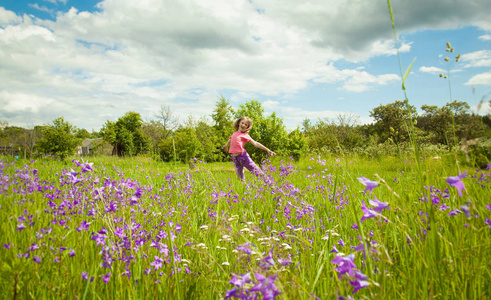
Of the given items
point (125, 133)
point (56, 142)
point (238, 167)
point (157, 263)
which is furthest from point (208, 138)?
point (157, 263)

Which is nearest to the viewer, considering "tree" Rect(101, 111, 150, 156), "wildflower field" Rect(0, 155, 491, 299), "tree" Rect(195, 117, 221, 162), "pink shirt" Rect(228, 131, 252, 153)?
"wildflower field" Rect(0, 155, 491, 299)

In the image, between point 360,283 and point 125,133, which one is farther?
point 125,133

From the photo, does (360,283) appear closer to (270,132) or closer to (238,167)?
(238,167)

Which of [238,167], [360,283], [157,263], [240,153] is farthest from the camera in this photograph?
[238,167]

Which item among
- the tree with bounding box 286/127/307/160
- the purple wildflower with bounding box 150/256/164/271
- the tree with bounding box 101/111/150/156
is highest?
the tree with bounding box 101/111/150/156

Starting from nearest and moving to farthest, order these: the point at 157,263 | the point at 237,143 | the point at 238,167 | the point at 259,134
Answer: the point at 157,263 < the point at 237,143 < the point at 238,167 < the point at 259,134

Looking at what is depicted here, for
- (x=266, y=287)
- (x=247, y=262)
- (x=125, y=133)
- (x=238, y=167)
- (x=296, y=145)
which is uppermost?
(x=125, y=133)

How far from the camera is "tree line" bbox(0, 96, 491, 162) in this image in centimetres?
400

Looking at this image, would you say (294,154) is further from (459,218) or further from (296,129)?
(459,218)

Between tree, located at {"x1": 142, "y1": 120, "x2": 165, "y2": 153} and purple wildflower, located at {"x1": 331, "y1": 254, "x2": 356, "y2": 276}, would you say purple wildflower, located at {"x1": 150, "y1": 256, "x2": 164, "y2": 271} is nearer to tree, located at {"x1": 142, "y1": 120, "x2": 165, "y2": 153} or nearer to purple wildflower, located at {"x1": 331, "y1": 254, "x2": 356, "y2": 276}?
purple wildflower, located at {"x1": 331, "y1": 254, "x2": 356, "y2": 276}

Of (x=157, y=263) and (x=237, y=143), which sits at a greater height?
(x=237, y=143)

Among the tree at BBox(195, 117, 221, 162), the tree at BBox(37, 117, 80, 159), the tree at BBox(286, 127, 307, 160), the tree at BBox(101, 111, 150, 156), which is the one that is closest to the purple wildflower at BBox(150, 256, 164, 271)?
the tree at BBox(286, 127, 307, 160)

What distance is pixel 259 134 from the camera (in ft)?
46.7

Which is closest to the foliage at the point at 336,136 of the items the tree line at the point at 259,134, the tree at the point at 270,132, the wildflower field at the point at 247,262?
the tree line at the point at 259,134
